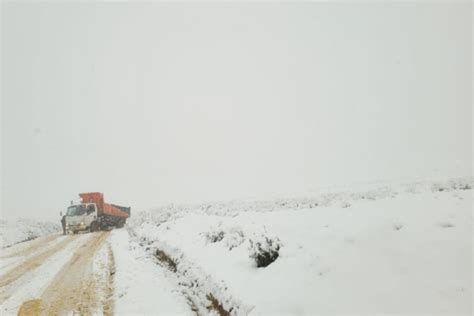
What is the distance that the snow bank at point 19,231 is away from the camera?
906 inches

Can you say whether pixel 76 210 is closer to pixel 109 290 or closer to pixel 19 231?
pixel 19 231

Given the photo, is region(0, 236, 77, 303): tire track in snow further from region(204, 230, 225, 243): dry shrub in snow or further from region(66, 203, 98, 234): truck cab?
region(66, 203, 98, 234): truck cab

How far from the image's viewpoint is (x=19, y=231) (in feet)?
87.0

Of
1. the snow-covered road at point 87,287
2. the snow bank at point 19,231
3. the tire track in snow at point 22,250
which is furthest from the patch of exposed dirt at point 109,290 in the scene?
the snow bank at point 19,231

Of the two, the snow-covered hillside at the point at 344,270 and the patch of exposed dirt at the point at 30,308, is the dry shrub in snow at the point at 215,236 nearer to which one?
the snow-covered hillside at the point at 344,270

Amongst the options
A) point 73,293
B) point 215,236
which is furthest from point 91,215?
point 73,293

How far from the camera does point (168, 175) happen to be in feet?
441

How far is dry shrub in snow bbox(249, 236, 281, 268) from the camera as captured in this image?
6875mm

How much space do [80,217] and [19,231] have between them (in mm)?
4801

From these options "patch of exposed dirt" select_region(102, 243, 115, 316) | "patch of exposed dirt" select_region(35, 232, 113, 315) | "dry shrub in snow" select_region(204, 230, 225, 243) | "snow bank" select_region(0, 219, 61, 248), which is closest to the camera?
"patch of exposed dirt" select_region(102, 243, 115, 316)

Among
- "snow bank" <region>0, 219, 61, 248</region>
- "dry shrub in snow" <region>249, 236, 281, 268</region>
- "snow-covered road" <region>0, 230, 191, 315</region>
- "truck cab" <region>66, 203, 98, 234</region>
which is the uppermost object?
"dry shrub in snow" <region>249, 236, 281, 268</region>

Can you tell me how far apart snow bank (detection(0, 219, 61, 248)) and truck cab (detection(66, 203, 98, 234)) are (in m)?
3.31

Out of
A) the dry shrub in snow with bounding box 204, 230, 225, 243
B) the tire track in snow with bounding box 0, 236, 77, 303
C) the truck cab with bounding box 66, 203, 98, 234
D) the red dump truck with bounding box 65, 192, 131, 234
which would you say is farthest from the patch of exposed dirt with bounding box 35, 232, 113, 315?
the red dump truck with bounding box 65, 192, 131, 234

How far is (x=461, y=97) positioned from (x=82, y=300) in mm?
181159
